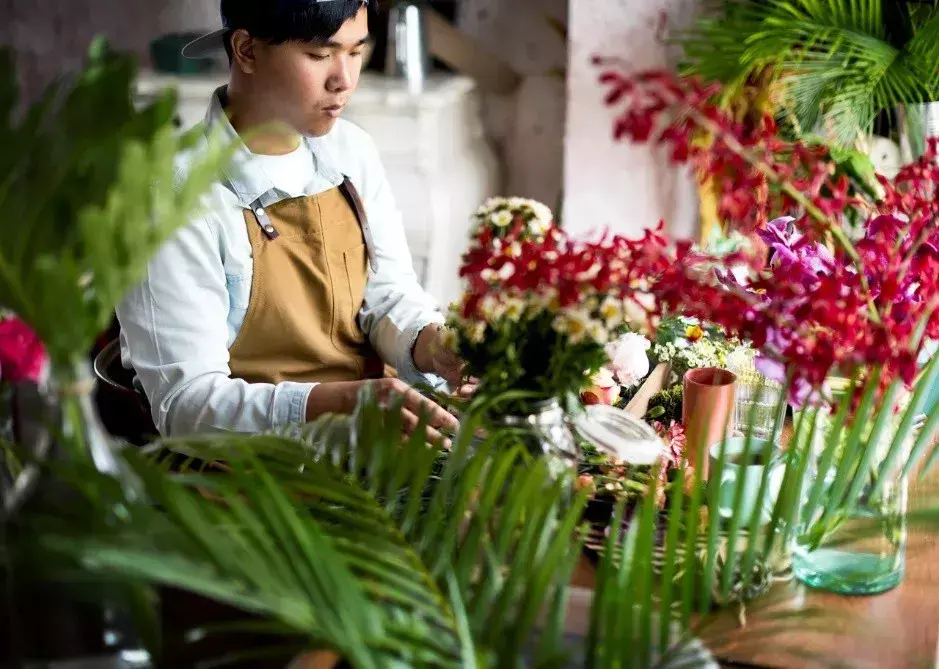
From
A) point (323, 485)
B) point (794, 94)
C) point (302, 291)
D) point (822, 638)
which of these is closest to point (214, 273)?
point (302, 291)

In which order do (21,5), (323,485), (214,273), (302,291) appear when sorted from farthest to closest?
(21,5), (302,291), (214,273), (323,485)

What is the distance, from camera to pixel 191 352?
1577 millimetres

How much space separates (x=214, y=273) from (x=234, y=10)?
16.9 inches

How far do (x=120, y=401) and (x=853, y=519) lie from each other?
1.29 m

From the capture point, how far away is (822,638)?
3.25 feet

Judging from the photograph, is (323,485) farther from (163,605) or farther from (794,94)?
(794,94)

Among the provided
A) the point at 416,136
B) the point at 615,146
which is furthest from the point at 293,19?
the point at 615,146

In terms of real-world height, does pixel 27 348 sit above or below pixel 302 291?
above

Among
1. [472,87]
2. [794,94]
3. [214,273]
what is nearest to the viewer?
[214,273]

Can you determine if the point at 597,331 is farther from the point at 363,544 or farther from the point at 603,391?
the point at 603,391

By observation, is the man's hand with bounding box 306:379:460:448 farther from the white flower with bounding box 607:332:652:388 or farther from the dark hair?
the dark hair

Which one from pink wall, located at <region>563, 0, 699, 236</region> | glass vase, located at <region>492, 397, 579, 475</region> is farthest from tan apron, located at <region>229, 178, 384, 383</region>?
pink wall, located at <region>563, 0, 699, 236</region>

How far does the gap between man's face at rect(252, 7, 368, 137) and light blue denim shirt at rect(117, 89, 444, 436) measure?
3.9 inches

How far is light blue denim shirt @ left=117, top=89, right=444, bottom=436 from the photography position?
1.53 meters
